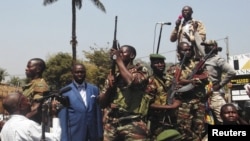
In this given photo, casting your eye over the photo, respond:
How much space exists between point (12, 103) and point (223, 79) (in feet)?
12.1

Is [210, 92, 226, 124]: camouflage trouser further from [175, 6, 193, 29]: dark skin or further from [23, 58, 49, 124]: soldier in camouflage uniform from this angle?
[23, 58, 49, 124]: soldier in camouflage uniform

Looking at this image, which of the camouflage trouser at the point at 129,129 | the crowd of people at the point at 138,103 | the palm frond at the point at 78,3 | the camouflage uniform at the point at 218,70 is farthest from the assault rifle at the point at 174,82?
the palm frond at the point at 78,3

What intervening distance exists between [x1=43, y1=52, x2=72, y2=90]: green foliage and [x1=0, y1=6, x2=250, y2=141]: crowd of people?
3514 cm

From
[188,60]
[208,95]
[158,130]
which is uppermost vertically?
[188,60]

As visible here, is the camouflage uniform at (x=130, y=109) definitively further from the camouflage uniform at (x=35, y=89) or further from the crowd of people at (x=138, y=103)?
the camouflage uniform at (x=35, y=89)

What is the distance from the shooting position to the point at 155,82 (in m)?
5.50

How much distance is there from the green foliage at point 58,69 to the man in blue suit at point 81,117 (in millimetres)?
35261

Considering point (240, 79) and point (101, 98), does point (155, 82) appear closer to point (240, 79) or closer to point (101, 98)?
point (101, 98)

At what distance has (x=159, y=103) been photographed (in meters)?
5.43

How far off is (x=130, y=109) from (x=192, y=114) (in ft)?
3.58

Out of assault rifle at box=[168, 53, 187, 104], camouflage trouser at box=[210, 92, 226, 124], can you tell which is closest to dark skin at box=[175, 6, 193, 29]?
camouflage trouser at box=[210, 92, 226, 124]

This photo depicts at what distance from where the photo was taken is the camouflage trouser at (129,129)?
492cm

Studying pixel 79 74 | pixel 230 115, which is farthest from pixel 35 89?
pixel 230 115

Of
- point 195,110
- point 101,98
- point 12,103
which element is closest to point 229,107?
point 195,110
